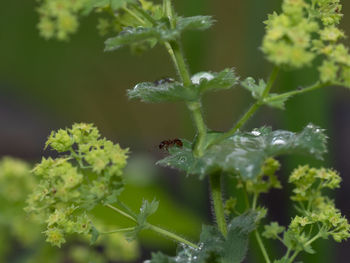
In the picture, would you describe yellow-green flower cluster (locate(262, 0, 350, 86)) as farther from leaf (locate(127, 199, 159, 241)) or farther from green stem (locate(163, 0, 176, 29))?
→ leaf (locate(127, 199, 159, 241))

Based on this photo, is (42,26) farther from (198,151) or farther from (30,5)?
(30,5)

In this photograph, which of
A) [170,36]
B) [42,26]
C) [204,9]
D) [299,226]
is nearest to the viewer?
[170,36]

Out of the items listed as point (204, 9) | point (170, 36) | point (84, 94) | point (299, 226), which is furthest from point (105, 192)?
point (84, 94)

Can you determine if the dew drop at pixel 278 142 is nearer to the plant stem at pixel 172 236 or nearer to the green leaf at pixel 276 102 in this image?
the green leaf at pixel 276 102

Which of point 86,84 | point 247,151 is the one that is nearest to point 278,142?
point 247,151

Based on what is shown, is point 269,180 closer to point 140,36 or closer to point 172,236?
point 172,236

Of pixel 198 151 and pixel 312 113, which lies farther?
pixel 312 113

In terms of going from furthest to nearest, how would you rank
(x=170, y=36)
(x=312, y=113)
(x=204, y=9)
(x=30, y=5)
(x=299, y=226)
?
(x=30, y=5) < (x=204, y=9) < (x=312, y=113) < (x=299, y=226) < (x=170, y=36)
